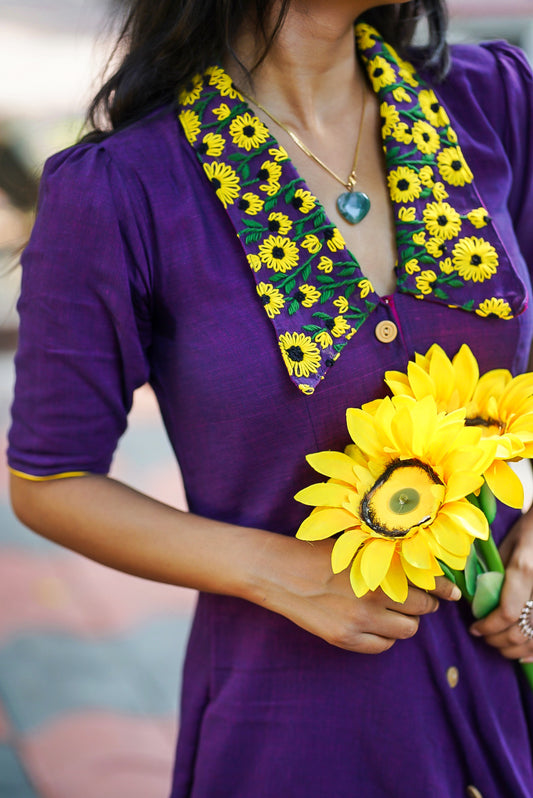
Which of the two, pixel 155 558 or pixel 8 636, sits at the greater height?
pixel 155 558

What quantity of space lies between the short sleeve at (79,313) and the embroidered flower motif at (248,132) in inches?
5.5

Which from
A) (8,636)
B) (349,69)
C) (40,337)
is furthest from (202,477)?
(8,636)

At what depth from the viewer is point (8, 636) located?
277 cm

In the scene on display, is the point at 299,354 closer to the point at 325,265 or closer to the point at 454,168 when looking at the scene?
the point at 325,265

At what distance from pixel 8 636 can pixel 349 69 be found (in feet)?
7.39

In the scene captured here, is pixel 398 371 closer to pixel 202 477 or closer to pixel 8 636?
pixel 202 477

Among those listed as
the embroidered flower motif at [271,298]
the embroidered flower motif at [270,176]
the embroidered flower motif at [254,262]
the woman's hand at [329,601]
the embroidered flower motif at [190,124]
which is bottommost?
the woman's hand at [329,601]

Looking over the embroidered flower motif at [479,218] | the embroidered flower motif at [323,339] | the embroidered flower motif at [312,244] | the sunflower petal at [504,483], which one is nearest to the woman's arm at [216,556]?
the sunflower petal at [504,483]

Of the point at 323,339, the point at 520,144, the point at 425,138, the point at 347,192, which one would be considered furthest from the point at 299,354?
the point at 520,144

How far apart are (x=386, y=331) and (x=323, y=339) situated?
0.08 metres

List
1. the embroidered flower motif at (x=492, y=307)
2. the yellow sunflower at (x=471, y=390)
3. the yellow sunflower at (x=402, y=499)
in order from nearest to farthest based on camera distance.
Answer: the yellow sunflower at (x=402, y=499) → the yellow sunflower at (x=471, y=390) → the embroidered flower motif at (x=492, y=307)

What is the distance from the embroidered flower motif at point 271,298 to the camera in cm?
93

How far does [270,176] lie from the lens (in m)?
0.98

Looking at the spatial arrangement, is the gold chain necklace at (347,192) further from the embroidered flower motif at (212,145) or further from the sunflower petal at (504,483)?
the sunflower petal at (504,483)
